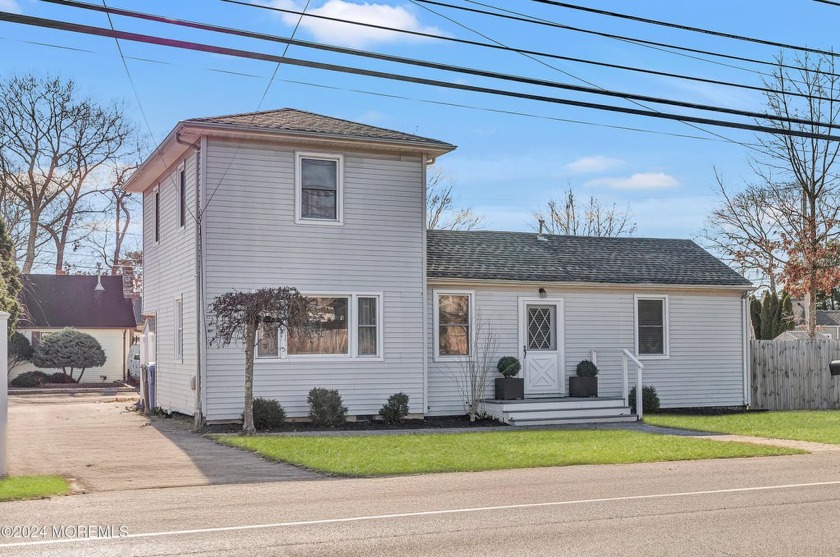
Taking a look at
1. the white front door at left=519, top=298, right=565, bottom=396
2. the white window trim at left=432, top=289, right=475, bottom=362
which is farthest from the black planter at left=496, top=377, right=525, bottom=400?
the white window trim at left=432, top=289, right=475, bottom=362

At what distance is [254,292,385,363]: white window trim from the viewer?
62.8ft

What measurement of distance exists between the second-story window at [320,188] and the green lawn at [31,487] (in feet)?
29.3

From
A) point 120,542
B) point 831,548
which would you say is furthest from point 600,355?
point 120,542

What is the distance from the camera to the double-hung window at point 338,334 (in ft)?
62.8

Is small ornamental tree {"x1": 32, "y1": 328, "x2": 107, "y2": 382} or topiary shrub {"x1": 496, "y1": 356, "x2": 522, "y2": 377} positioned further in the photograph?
small ornamental tree {"x1": 32, "y1": 328, "x2": 107, "y2": 382}

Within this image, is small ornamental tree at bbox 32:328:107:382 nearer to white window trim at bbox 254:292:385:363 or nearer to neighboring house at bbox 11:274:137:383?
neighboring house at bbox 11:274:137:383

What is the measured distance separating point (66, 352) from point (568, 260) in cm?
2454

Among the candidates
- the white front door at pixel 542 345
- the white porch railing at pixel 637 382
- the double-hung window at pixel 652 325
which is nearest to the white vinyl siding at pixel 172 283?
the white front door at pixel 542 345

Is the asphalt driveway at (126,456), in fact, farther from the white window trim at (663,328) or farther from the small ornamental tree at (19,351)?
the small ornamental tree at (19,351)

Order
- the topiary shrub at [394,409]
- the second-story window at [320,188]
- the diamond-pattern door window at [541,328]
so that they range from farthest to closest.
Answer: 1. the diamond-pattern door window at [541,328]
2. the topiary shrub at [394,409]
3. the second-story window at [320,188]

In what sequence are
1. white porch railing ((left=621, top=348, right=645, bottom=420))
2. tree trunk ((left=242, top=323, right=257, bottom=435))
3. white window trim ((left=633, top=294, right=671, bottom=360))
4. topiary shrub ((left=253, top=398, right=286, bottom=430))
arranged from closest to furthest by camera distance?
tree trunk ((left=242, top=323, right=257, bottom=435))
topiary shrub ((left=253, top=398, right=286, bottom=430))
white porch railing ((left=621, top=348, right=645, bottom=420))
white window trim ((left=633, top=294, right=671, bottom=360))

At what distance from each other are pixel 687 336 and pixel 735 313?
1730 mm

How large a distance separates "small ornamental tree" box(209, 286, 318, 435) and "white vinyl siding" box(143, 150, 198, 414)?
5.94ft

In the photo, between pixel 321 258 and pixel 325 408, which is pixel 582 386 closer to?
pixel 325 408
